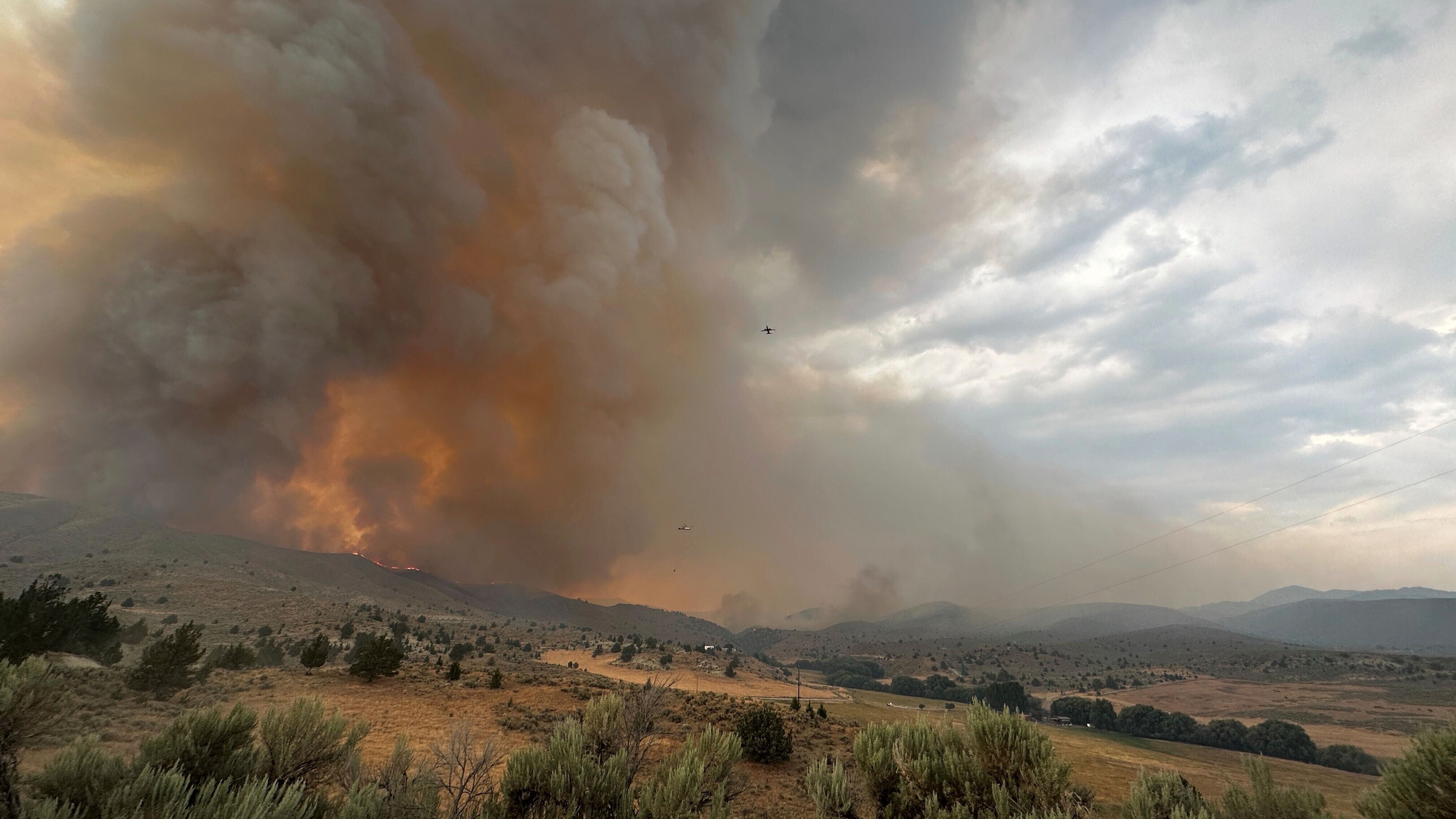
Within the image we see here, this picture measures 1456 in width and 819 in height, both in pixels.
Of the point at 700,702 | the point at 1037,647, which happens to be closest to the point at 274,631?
the point at 700,702

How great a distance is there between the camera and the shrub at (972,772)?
1017 cm

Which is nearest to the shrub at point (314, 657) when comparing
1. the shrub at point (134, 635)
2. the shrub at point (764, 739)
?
the shrub at point (134, 635)

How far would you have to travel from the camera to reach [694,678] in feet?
196

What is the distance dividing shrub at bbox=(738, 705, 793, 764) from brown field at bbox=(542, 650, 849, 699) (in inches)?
794

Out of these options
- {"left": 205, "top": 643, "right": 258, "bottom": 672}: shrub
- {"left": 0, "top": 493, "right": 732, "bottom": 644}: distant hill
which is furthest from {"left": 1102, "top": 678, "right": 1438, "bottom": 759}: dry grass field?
{"left": 0, "top": 493, "right": 732, "bottom": 644}: distant hill

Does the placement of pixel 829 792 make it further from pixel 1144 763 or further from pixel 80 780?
pixel 1144 763

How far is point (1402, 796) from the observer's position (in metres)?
10.3

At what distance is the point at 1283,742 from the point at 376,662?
79.9 metres

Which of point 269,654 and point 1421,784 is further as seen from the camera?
point 269,654

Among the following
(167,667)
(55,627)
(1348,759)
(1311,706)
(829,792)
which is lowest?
(1311,706)

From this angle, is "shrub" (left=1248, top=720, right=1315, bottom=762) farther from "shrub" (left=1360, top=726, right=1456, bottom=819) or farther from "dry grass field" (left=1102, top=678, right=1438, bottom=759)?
"shrub" (left=1360, top=726, right=1456, bottom=819)

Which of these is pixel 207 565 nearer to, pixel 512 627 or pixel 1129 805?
pixel 512 627

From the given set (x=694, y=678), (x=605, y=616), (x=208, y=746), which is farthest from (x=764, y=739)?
(x=605, y=616)

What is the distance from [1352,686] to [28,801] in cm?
11824
